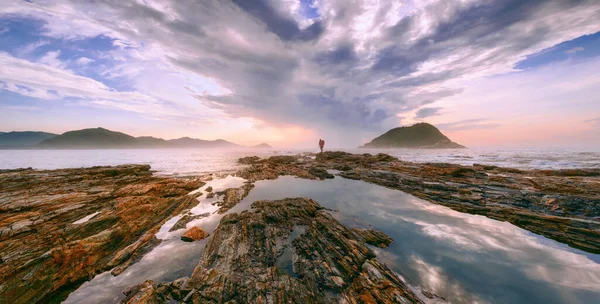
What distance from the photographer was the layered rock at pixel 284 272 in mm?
6777

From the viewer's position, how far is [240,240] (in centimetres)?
1034

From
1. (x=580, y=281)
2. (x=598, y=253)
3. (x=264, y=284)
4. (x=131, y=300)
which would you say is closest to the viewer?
(x=131, y=300)

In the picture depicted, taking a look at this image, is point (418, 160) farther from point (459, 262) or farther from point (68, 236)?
point (68, 236)

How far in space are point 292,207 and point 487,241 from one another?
12.3 m

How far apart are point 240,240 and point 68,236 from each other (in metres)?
9.25

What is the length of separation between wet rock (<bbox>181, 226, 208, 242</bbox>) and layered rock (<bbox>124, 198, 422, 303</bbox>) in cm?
144

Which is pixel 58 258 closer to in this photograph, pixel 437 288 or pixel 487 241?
pixel 437 288

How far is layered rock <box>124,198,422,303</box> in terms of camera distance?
6.78 meters

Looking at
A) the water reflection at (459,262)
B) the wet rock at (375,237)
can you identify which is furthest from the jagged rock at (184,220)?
the wet rock at (375,237)

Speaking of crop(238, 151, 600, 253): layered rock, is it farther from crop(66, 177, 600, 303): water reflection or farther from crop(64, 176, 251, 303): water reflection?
crop(64, 176, 251, 303): water reflection

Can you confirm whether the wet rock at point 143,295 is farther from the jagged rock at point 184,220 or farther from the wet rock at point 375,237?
the wet rock at point 375,237

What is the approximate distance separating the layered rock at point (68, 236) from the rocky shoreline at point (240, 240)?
41mm

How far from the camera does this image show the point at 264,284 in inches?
284

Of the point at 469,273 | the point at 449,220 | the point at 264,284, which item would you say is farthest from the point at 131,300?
the point at 449,220
